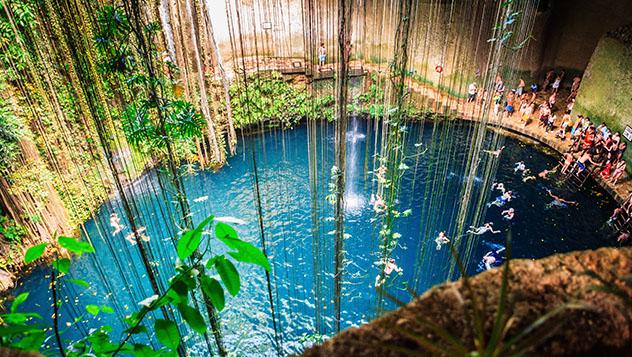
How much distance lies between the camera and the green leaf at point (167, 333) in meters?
0.94

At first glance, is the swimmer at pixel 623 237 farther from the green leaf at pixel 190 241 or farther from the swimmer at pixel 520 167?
the green leaf at pixel 190 241

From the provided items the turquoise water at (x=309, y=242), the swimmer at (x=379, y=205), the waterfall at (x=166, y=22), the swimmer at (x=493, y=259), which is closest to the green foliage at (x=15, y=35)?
the waterfall at (x=166, y=22)

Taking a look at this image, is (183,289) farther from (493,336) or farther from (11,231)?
(11,231)

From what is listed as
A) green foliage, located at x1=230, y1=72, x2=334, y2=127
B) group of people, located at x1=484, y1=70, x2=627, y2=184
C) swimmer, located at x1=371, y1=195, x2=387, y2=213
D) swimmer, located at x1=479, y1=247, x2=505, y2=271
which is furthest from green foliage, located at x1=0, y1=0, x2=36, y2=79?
swimmer, located at x1=479, y1=247, x2=505, y2=271

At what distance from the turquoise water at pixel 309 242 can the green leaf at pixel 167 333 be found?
356cm

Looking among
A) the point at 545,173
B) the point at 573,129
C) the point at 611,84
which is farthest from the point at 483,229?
the point at 611,84

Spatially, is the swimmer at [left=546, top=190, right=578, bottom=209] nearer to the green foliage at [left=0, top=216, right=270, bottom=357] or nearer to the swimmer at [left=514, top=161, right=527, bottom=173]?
the swimmer at [left=514, top=161, right=527, bottom=173]

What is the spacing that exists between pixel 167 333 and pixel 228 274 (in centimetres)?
27

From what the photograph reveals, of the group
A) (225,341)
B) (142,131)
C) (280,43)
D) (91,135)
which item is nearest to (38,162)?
(91,135)

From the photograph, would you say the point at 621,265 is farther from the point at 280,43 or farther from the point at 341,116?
the point at 280,43

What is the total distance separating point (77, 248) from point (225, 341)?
196 inches

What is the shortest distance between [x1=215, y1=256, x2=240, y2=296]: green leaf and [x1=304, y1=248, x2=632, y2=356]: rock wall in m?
0.30

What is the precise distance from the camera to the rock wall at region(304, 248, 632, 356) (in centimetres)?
65

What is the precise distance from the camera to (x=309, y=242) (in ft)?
22.4
